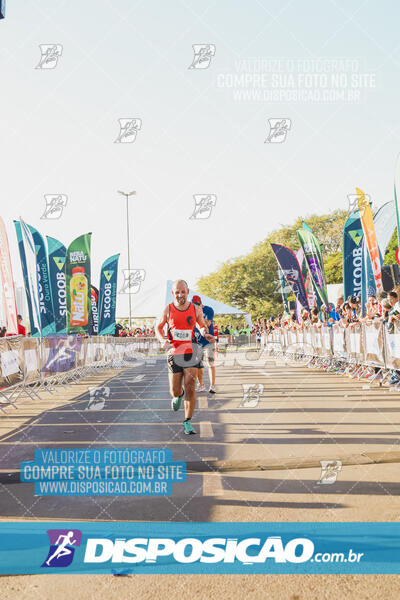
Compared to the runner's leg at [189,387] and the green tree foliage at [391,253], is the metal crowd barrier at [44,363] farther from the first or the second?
the green tree foliage at [391,253]

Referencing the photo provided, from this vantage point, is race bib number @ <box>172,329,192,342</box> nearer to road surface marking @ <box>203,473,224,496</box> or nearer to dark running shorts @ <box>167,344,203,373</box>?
dark running shorts @ <box>167,344,203,373</box>

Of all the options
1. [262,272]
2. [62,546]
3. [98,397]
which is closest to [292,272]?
[98,397]

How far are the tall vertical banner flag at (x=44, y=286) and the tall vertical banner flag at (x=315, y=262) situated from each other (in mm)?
9230

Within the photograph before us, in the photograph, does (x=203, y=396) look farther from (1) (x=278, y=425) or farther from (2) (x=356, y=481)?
(2) (x=356, y=481)

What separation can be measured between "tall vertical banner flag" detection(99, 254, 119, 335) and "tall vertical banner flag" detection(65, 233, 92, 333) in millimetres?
5703

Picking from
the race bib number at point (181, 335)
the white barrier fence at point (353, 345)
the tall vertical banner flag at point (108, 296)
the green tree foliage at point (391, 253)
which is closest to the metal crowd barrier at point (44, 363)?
the tall vertical banner flag at point (108, 296)

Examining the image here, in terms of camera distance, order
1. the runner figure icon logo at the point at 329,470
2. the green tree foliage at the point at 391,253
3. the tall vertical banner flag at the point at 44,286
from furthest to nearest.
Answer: the green tree foliage at the point at 391,253
the tall vertical banner flag at the point at 44,286
the runner figure icon logo at the point at 329,470

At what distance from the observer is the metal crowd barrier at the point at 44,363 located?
36.8 feet

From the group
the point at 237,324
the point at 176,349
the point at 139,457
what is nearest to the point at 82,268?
the point at 176,349

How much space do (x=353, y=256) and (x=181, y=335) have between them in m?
11.0

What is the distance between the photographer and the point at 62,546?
3.53 m

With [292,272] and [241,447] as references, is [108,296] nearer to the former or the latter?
[292,272]

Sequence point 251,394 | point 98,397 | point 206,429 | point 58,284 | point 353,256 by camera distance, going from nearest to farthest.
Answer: point 206,429 → point 251,394 → point 98,397 → point 353,256 → point 58,284

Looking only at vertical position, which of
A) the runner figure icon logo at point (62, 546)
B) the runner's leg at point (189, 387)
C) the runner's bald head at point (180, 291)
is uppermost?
the runner's bald head at point (180, 291)
